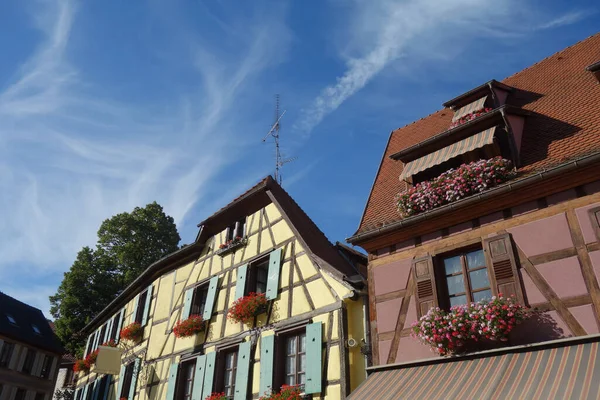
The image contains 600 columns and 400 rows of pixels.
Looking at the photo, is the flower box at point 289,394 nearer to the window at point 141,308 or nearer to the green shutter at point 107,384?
the window at point 141,308

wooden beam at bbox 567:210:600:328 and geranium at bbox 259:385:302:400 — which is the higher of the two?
wooden beam at bbox 567:210:600:328

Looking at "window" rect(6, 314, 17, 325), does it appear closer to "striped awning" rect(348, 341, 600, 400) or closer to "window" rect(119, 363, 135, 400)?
"window" rect(119, 363, 135, 400)

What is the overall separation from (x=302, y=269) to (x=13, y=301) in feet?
77.5

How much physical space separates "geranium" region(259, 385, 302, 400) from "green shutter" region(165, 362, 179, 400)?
4.15 meters

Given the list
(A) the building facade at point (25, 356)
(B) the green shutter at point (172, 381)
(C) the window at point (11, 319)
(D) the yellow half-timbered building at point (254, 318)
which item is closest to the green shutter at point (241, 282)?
(D) the yellow half-timbered building at point (254, 318)

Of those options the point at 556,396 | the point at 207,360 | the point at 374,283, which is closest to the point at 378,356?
the point at 374,283

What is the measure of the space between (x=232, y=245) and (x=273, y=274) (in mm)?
2289

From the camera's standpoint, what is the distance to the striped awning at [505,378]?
5.54 meters

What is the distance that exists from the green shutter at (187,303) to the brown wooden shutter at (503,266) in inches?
349

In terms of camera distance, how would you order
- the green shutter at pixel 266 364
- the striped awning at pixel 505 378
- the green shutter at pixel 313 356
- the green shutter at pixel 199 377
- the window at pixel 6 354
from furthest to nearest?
the window at pixel 6 354
the green shutter at pixel 199 377
the green shutter at pixel 266 364
the green shutter at pixel 313 356
the striped awning at pixel 505 378

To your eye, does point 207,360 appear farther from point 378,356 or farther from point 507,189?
point 507,189

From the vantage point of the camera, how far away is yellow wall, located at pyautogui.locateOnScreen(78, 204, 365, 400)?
9.49 m

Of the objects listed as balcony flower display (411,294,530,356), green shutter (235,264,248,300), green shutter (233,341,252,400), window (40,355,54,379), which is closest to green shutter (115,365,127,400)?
green shutter (235,264,248,300)

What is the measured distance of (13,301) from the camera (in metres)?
28.1
